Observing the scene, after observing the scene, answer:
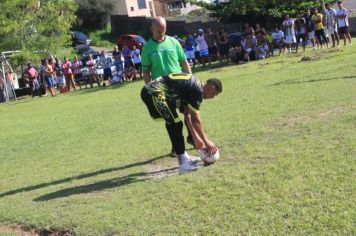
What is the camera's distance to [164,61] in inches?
268

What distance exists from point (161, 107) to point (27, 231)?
2.08 metres

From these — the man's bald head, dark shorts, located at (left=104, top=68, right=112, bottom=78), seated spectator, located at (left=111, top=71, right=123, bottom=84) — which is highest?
the man's bald head

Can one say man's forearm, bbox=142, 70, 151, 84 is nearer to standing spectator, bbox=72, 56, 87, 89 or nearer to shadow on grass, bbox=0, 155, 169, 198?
shadow on grass, bbox=0, 155, 169, 198

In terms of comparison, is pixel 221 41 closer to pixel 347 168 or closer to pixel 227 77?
pixel 227 77

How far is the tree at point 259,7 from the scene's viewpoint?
27.8 metres

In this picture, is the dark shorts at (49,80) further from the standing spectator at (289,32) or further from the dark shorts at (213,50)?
the standing spectator at (289,32)

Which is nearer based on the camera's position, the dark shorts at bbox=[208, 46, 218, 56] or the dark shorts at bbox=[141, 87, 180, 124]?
the dark shorts at bbox=[141, 87, 180, 124]

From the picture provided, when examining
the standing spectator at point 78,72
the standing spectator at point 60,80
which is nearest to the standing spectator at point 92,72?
the standing spectator at point 60,80

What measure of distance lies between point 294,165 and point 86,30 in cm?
5454

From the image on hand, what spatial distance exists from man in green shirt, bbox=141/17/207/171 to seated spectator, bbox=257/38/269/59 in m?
16.9

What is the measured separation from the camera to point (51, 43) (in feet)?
108

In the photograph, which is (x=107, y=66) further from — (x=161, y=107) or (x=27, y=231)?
(x=27, y=231)

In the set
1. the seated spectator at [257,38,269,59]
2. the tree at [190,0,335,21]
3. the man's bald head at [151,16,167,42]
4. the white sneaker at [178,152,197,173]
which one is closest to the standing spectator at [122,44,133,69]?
the seated spectator at [257,38,269,59]

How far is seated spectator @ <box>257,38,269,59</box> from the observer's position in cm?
2340
